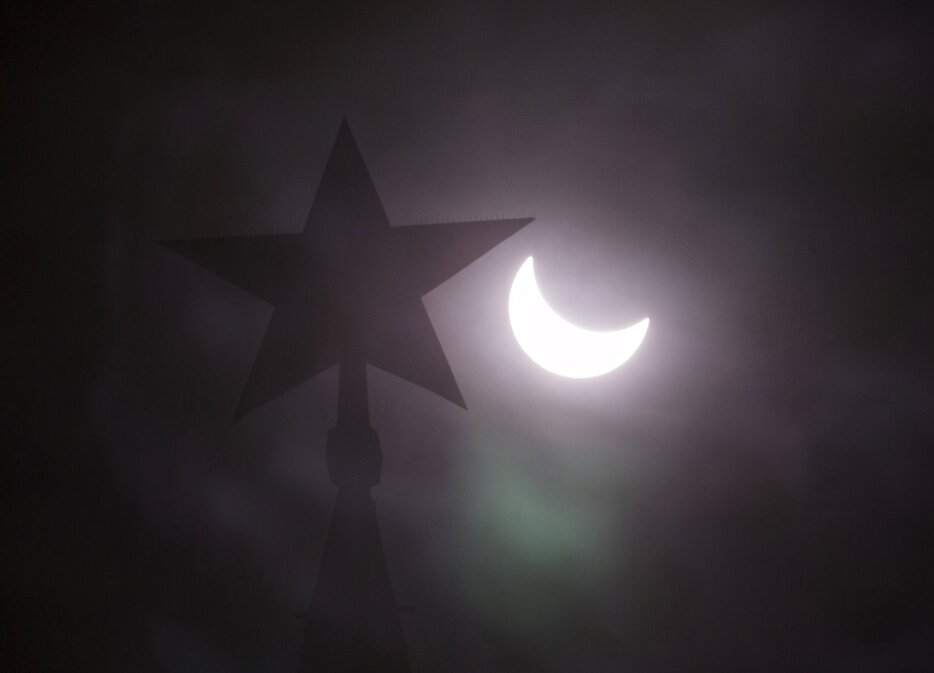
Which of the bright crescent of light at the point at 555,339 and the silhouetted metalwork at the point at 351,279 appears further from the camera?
the bright crescent of light at the point at 555,339

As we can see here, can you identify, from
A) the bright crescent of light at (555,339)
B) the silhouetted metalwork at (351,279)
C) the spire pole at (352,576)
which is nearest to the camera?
the spire pole at (352,576)

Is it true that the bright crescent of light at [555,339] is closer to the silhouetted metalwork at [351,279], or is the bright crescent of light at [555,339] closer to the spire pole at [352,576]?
the silhouetted metalwork at [351,279]

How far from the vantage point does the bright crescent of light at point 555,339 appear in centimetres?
182

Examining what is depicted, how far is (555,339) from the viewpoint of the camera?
71.7 inches

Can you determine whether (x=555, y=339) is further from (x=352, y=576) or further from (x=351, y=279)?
(x=352, y=576)

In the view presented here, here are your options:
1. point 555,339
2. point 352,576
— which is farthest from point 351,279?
point 352,576

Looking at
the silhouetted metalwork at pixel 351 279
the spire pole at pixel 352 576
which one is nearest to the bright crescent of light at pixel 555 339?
the silhouetted metalwork at pixel 351 279

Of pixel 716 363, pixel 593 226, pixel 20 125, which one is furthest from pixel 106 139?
pixel 716 363

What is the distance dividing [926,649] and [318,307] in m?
2.03

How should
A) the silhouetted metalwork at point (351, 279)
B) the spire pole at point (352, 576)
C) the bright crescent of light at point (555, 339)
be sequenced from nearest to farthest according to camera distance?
1. the spire pole at point (352, 576)
2. the silhouetted metalwork at point (351, 279)
3. the bright crescent of light at point (555, 339)

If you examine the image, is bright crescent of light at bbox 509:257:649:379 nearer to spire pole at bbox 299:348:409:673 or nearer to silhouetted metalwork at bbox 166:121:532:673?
silhouetted metalwork at bbox 166:121:532:673

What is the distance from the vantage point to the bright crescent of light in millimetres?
1820

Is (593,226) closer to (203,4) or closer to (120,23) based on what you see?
(203,4)

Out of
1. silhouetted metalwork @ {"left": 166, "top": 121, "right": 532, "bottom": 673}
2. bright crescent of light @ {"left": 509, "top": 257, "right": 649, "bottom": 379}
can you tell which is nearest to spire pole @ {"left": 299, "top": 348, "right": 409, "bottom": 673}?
silhouetted metalwork @ {"left": 166, "top": 121, "right": 532, "bottom": 673}
